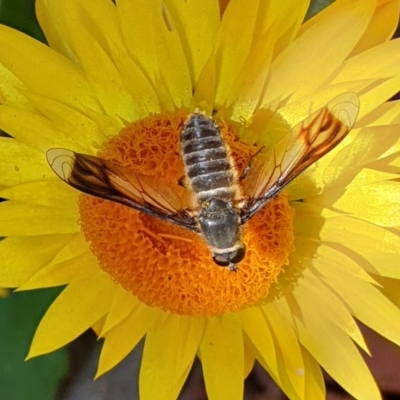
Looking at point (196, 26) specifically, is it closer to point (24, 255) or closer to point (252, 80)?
point (252, 80)

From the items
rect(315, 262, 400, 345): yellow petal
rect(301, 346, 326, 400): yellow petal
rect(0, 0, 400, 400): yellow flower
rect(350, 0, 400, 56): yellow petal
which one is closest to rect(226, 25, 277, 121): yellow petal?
rect(0, 0, 400, 400): yellow flower

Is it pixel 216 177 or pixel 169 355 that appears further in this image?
pixel 169 355

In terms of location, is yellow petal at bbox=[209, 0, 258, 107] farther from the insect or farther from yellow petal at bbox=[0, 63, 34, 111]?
yellow petal at bbox=[0, 63, 34, 111]

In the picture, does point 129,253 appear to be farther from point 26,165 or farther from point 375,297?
point 375,297

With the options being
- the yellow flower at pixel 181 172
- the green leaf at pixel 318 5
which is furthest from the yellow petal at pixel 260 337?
the green leaf at pixel 318 5

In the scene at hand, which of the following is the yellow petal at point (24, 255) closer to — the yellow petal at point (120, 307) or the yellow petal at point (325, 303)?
the yellow petal at point (120, 307)

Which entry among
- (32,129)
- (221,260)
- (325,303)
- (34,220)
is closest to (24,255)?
(34,220)
